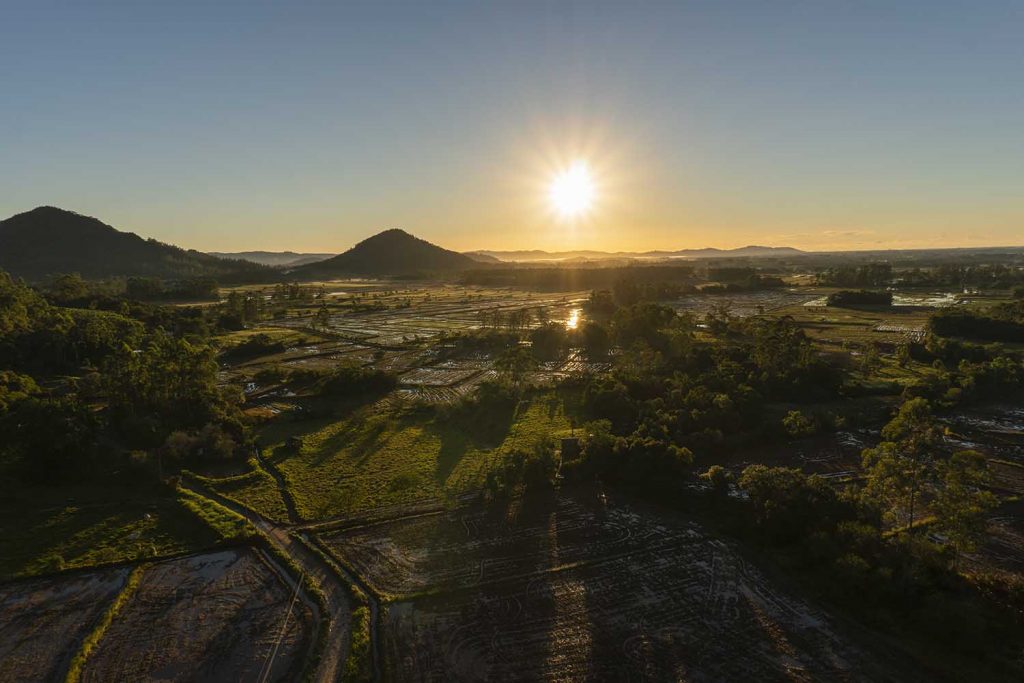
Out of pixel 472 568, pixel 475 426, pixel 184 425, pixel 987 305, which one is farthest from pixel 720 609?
pixel 987 305

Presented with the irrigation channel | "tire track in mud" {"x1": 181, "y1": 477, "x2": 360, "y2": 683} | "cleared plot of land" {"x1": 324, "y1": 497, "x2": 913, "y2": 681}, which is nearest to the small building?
"cleared plot of land" {"x1": 324, "y1": 497, "x2": 913, "y2": 681}

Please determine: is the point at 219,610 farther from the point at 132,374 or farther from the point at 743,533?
the point at 132,374

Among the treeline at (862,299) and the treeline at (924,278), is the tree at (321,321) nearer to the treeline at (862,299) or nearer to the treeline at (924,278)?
the treeline at (862,299)

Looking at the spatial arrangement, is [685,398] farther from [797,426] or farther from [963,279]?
[963,279]

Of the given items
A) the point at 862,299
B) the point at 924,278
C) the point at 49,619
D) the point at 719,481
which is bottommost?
the point at 49,619

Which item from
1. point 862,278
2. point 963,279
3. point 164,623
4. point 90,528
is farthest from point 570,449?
point 963,279
